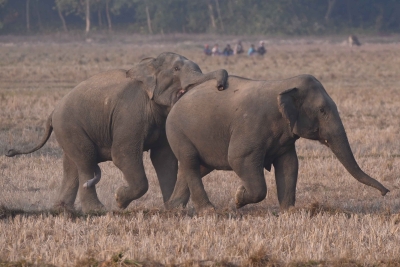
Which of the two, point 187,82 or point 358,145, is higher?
point 187,82

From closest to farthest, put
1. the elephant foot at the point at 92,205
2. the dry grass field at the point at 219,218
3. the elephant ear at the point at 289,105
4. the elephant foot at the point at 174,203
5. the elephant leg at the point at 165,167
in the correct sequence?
the dry grass field at the point at 219,218, the elephant ear at the point at 289,105, the elephant foot at the point at 174,203, the elephant foot at the point at 92,205, the elephant leg at the point at 165,167

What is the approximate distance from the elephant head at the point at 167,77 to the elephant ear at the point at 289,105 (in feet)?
4.30

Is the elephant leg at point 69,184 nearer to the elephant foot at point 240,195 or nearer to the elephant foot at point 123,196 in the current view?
the elephant foot at point 123,196

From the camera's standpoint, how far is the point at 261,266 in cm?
747

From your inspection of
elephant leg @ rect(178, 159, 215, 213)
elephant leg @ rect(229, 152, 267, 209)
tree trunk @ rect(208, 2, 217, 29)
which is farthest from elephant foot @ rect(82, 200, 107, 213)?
tree trunk @ rect(208, 2, 217, 29)

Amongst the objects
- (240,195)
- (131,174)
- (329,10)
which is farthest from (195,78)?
(329,10)

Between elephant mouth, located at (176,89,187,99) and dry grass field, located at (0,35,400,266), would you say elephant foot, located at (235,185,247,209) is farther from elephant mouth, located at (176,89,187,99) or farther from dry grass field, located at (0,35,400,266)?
elephant mouth, located at (176,89,187,99)

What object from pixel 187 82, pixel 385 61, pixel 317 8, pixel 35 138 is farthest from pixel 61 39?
pixel 187 82

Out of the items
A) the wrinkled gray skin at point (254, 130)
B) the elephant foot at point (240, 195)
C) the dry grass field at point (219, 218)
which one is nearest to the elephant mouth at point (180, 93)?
the wrinkled gray skin at point (254, 130)

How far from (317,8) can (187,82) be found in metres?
86.7

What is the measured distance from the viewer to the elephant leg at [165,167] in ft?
36.3

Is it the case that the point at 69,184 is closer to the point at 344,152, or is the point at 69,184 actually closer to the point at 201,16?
the point at 344,152

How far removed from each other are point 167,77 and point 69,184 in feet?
6.48

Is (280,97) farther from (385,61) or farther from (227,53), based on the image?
→ (227,53)
